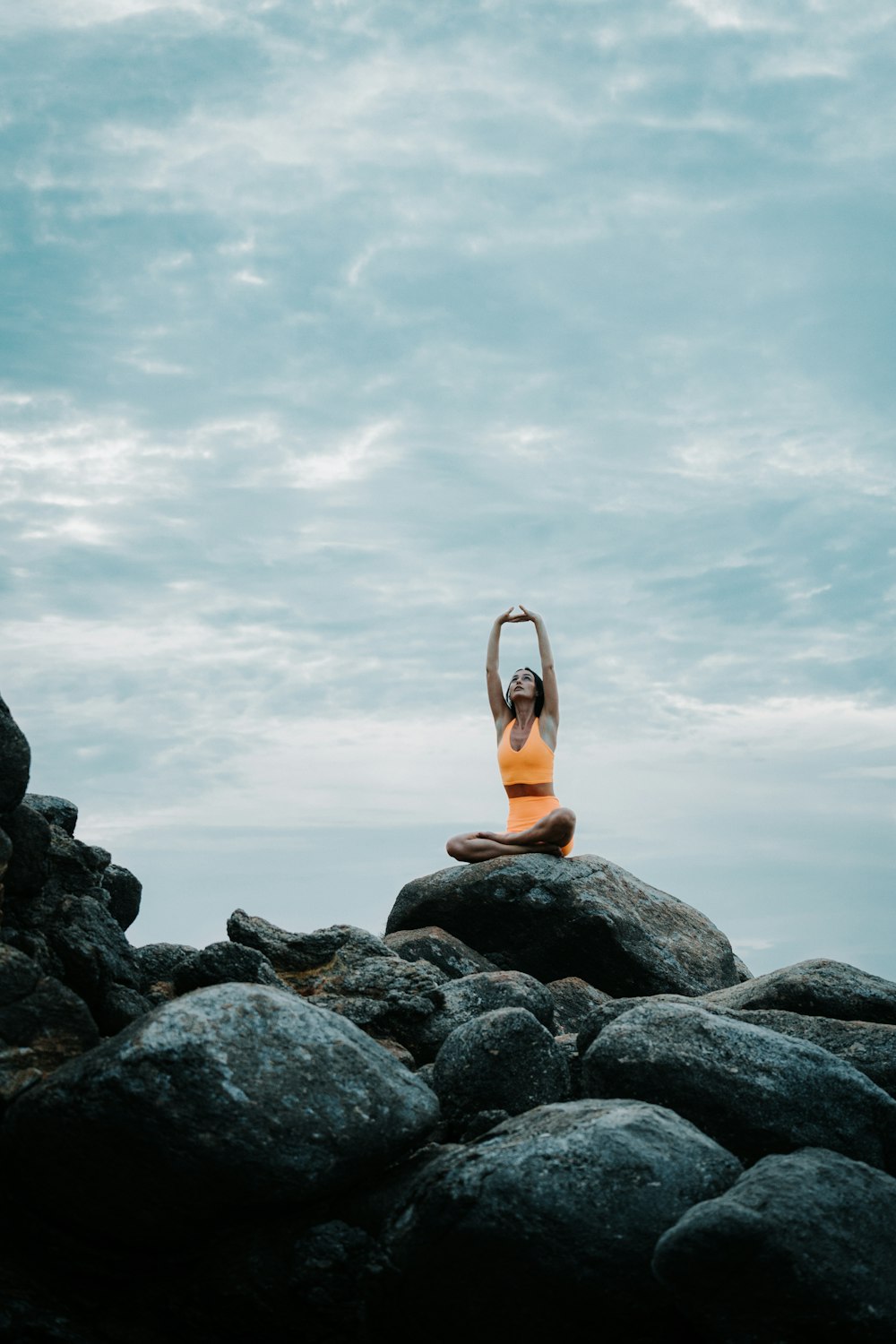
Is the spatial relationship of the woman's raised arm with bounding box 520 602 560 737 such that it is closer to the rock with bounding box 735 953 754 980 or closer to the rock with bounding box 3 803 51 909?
the rock with bounding box 735 953 754 980

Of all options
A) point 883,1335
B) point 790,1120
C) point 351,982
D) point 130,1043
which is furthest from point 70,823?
point 883,1335

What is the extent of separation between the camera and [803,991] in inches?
493

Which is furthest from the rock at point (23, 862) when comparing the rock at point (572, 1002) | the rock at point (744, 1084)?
the rock at point (572, 1002)

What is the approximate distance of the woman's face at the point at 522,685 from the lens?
739 inches

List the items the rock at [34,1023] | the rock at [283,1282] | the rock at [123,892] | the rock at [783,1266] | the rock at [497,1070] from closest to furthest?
the rock at [783,1266]
the rock at [283,1282]
the rock at [34,1023]
the rock at [497,1070]
the rock at [123,892]

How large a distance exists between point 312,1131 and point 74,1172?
1532 mm

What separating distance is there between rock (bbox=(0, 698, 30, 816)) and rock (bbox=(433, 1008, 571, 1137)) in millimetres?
3865

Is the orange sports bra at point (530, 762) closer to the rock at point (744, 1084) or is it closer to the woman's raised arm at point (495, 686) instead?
the woman's raised arm at point (495, 686)

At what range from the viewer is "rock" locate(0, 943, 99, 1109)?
873 cm

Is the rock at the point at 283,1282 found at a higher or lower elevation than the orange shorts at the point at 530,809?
lower

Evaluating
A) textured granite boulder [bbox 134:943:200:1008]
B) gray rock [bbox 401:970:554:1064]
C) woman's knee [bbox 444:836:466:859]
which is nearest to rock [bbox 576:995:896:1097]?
gray rock [bbox 401:970:554:1064]

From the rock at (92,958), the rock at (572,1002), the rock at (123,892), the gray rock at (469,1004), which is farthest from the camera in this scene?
the rock at (572,1002)

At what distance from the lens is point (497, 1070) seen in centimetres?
948

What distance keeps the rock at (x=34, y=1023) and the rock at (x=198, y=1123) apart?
402mm
